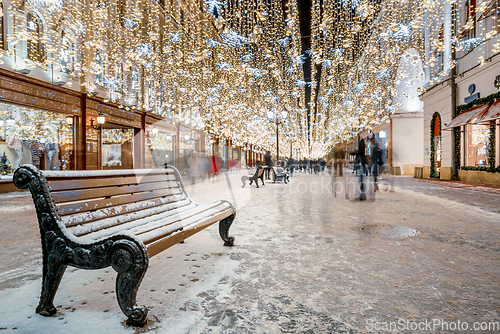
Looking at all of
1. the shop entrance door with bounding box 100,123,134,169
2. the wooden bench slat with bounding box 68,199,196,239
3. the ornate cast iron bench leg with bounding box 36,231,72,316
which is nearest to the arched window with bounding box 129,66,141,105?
the shop entrance door with bounding box 100,123,134,169

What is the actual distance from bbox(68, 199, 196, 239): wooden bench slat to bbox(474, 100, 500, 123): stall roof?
567 inches

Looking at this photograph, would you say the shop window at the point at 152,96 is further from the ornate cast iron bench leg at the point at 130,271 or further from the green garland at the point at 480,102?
the ornate cast iron bench leg at the point at 130,271

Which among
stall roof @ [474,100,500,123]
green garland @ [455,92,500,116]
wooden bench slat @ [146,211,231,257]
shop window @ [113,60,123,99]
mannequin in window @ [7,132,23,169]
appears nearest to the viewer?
wooden bench slat @ [146,211,231,257]

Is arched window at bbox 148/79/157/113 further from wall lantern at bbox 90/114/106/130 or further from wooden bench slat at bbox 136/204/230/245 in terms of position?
wooden bench slat at bbox 136/204/230/245

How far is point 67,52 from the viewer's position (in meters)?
14.1

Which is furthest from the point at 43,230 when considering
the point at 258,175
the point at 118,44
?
the point at 118,44

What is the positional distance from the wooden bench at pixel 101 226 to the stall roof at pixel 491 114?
14.4 meters

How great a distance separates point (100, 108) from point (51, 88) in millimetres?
3287

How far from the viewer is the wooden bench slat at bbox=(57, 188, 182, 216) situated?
2.23m

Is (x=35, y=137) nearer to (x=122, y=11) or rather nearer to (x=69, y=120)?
(x=69, y=120)

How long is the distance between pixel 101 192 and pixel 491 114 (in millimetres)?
15903

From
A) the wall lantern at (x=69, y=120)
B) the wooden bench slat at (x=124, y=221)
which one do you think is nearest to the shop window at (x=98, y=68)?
the wall lantern at (x=69, y=120)

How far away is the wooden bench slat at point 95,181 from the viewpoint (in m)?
2.21

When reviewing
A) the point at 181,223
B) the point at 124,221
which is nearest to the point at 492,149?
the point at 181,223
